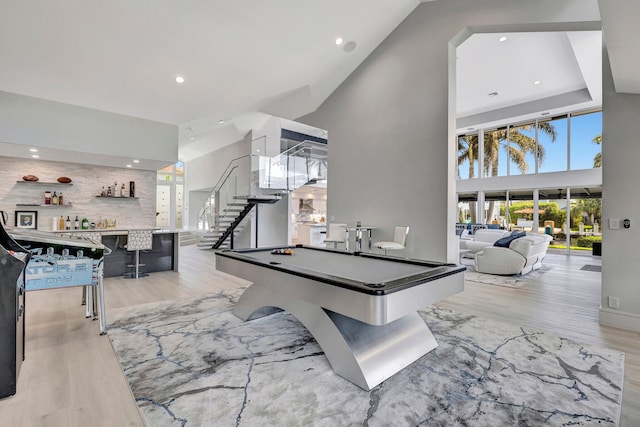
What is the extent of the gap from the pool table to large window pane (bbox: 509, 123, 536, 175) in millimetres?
11007

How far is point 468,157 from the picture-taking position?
13117 mm

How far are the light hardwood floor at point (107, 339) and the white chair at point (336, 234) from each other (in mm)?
2210

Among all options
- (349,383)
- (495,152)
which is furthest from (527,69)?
(349,383)

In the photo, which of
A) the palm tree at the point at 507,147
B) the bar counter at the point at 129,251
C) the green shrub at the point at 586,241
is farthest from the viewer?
the palm tree at the point at 507,147

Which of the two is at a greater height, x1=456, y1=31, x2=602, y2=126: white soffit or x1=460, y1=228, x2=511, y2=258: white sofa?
x1=456, y1=31, x2=602, y2=126: white soffit

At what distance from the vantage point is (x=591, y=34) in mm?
5902

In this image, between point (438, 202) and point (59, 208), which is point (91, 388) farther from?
point (59, 208)

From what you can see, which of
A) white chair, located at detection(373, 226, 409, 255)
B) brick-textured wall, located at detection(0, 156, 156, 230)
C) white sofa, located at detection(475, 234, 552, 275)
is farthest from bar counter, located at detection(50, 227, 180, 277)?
white sofa, located at detection(475, 234, 552, 275)

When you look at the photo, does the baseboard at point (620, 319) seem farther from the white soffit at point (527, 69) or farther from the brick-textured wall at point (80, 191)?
the brick-textured wall at point (80, 191)

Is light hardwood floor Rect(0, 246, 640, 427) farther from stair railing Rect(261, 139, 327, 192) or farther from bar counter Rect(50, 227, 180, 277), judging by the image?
stair railing Rect(261, 139, 327, 192)

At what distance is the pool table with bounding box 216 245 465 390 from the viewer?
6.44 ft

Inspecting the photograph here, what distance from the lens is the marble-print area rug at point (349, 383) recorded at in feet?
6.33

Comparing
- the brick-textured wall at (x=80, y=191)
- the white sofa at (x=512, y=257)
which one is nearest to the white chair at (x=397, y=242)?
the white sofa at (x=512, y=257)

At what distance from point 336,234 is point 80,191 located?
5580 mm
